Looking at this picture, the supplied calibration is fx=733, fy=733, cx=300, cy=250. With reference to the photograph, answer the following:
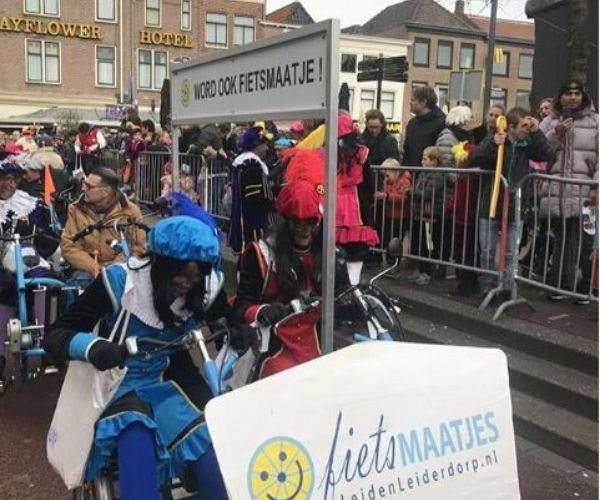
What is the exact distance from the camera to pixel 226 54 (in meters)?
3.46

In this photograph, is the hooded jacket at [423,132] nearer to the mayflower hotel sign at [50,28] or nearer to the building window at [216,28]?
the mayflower hotel sign at [50,28]

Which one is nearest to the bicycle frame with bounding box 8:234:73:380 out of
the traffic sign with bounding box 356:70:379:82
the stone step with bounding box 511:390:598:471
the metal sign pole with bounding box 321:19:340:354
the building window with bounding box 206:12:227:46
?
the metal sign pole with bounding box 321:19:340:354

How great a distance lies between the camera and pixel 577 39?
7602 millimetres

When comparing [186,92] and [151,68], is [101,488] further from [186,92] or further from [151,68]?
[151,68]

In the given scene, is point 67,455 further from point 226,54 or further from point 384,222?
point 384,222

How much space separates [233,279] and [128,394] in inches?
214

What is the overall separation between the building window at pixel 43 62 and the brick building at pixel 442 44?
2371cm

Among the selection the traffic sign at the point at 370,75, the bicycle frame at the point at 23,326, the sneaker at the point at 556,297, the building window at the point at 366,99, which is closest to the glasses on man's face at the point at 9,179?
the bicycle frame at the point at 23,326

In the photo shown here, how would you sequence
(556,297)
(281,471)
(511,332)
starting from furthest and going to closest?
(556,297) → (511,332) → (281,471)

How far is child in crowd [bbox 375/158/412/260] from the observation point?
22.5 ft

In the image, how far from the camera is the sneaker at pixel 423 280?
6.69 m

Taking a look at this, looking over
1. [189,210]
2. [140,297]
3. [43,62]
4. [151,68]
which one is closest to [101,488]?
[140,297]

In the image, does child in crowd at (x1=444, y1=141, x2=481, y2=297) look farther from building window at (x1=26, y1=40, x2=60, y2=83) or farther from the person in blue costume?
building window at (x1=26, y1=40, x2=60, y2=83)

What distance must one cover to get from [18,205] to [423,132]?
372 cm
